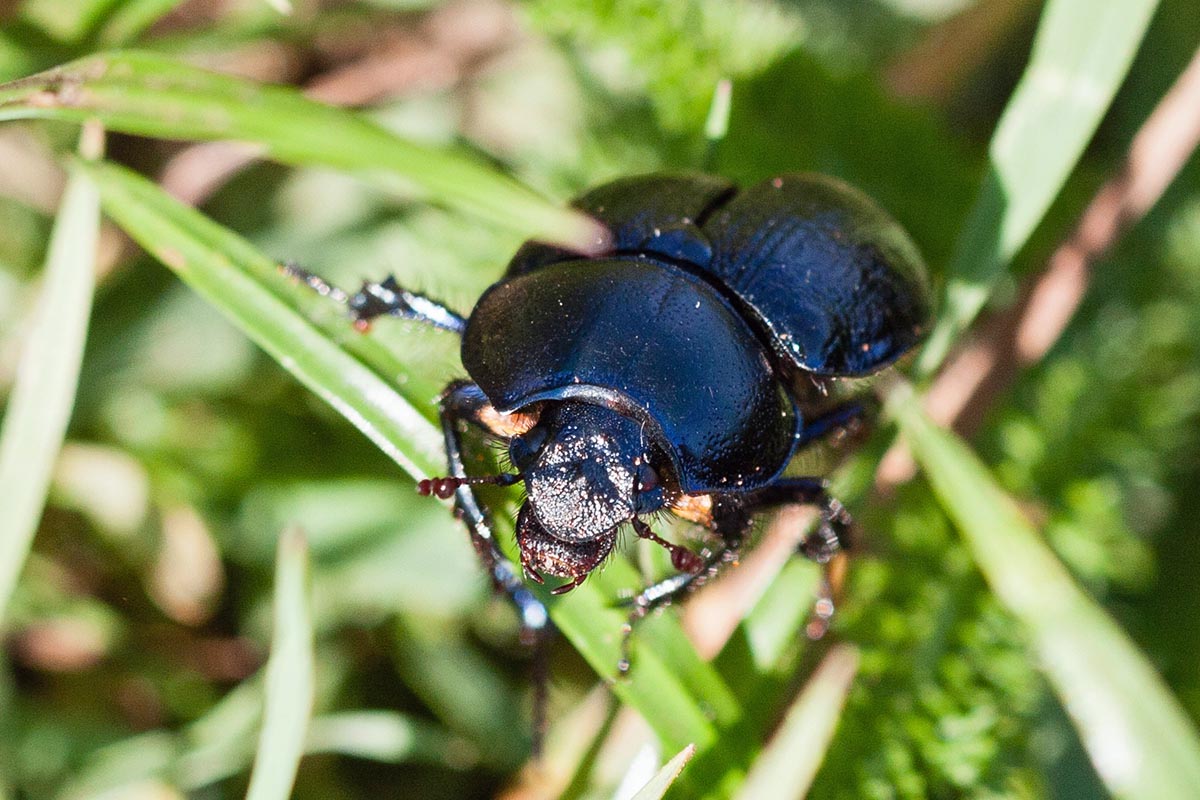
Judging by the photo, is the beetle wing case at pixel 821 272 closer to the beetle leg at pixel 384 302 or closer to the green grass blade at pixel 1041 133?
the green grass blade at pixel 1041 133

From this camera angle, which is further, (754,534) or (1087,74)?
(1087,74)

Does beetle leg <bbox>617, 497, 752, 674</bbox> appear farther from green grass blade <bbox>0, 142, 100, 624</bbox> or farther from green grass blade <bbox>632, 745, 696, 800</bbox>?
green grass blade <bbox>0, 142, 100, 624</bbox>

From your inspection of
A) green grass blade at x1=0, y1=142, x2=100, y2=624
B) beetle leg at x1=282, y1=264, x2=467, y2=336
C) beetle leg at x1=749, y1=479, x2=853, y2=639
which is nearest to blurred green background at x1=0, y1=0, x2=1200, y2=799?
beetle leg at x1=749, y1=479, x2=853, y2=639

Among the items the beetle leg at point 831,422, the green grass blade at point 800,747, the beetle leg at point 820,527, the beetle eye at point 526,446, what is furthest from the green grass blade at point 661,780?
the beetle leg at point 831,422

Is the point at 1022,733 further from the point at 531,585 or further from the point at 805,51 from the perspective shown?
the point at 805,51

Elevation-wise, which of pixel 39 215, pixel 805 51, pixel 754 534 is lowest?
pixel 754 534

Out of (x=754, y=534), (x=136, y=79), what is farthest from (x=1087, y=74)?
(x=136, y=79)

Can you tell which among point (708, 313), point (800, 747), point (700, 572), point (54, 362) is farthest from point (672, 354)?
point (54, 362)
